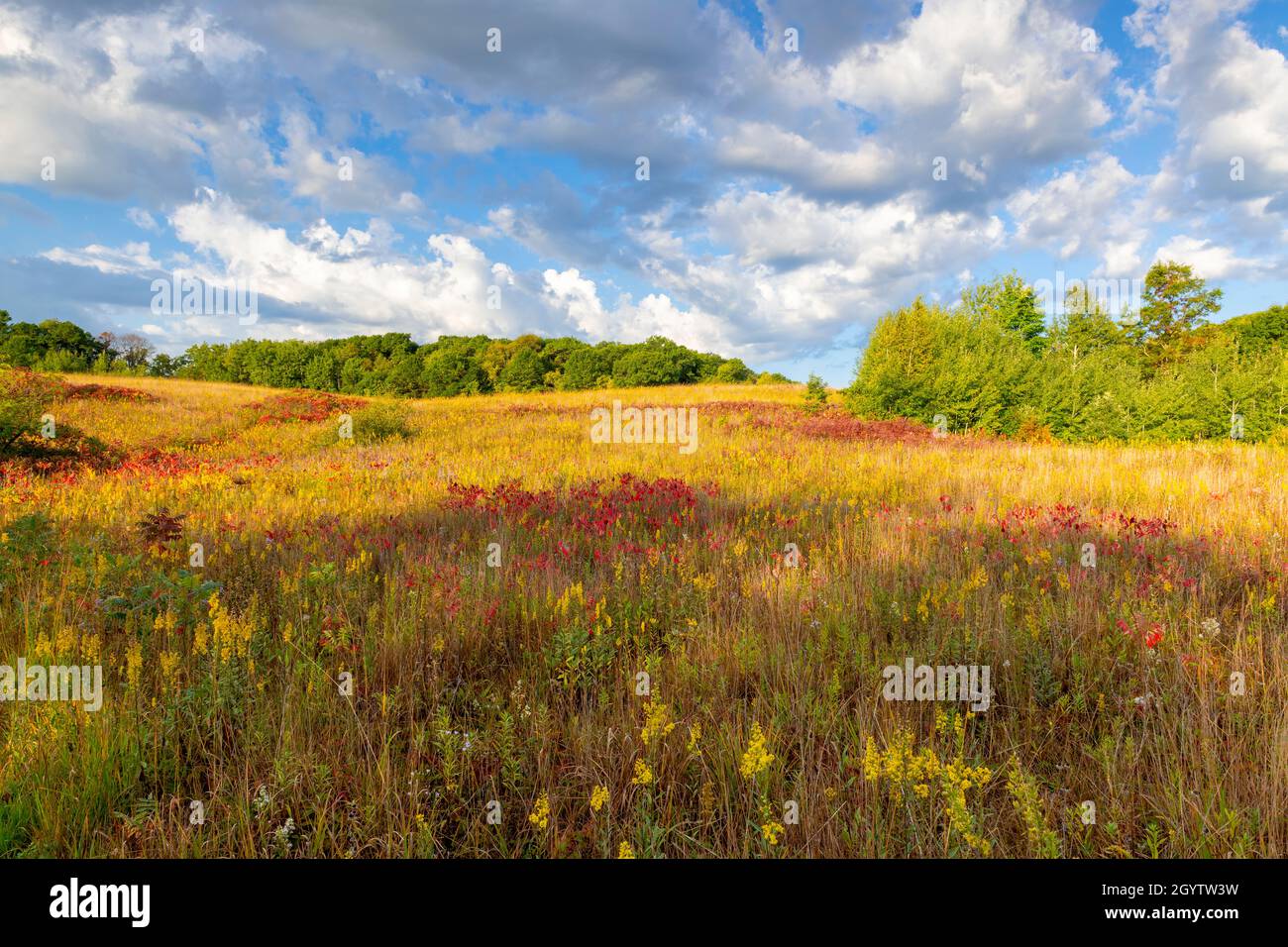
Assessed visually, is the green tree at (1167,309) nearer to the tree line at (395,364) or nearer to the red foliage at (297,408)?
the tree line at (395,364)

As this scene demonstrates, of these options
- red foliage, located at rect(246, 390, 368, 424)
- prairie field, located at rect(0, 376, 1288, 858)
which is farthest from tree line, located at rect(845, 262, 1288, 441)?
red foliage, located at rect(246, 390, 368, 424)

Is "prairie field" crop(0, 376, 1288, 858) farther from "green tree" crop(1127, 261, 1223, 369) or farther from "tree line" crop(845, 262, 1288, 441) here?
"green tree" crop(1127, 261, 1223, 369)

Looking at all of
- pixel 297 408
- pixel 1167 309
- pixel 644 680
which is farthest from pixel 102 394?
pixel 1167 309

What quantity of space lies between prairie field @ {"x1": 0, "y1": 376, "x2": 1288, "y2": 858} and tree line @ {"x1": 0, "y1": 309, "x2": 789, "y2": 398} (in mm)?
41674

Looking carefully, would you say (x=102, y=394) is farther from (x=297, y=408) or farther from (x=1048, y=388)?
(x=1048, y=388)

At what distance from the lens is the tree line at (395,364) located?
163 ft

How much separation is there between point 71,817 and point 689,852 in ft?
7.33

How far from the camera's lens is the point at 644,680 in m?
2.89

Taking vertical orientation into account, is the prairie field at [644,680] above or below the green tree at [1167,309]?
below

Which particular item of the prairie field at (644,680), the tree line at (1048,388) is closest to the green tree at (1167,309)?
the tree line at (1048,388)

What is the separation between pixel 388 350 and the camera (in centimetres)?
6119

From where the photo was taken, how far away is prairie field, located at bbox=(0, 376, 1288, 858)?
79.6 inches

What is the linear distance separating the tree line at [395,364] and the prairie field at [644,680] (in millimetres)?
41674
